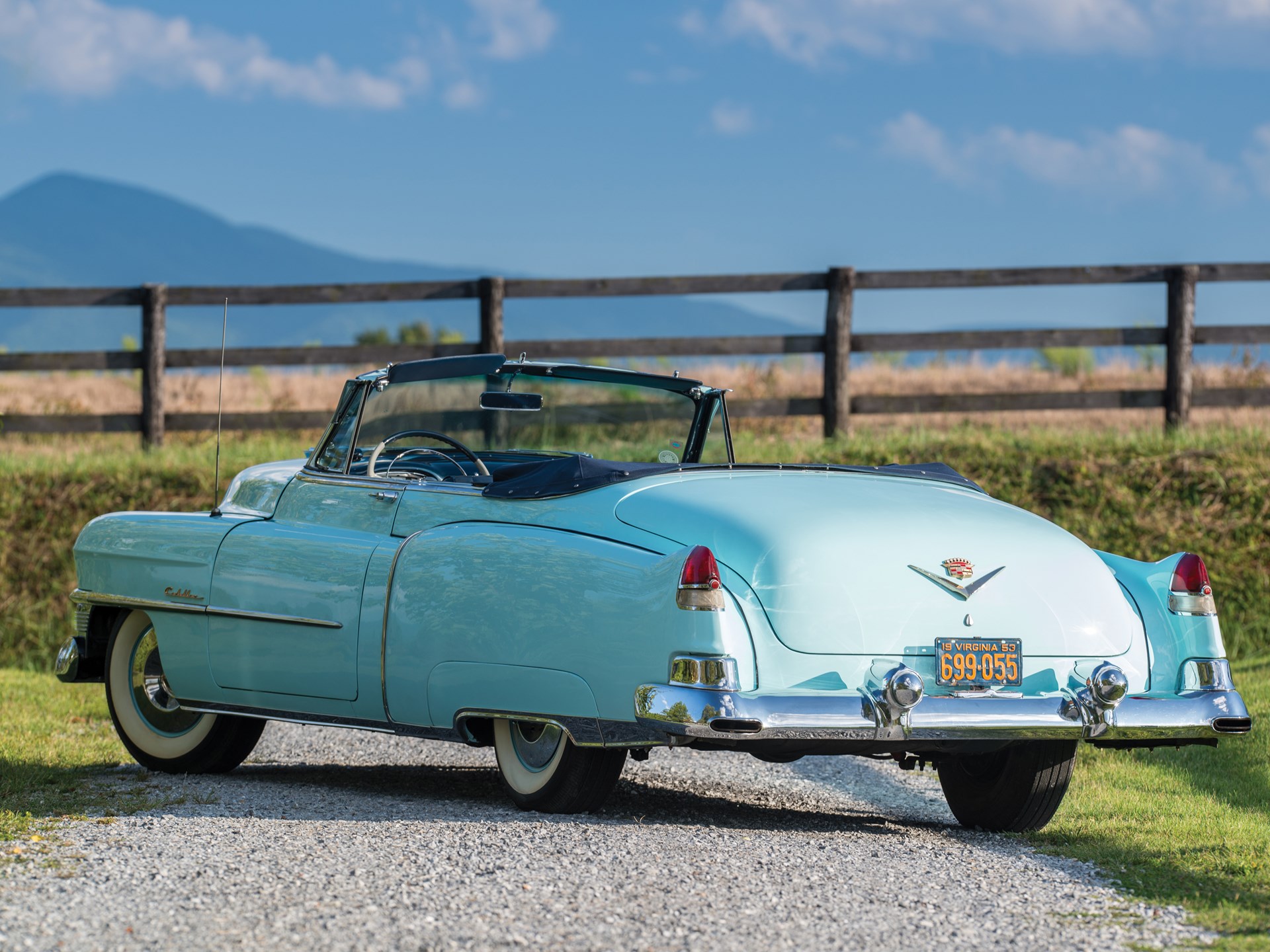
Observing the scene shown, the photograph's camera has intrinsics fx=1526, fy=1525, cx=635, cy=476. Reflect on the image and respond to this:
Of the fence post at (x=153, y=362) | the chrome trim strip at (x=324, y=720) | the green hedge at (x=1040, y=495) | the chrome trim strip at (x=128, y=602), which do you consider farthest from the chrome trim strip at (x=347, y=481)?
the fence post at (x=153, y=362)

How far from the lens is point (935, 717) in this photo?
4.67 metres

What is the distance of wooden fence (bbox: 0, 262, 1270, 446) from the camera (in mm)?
13664

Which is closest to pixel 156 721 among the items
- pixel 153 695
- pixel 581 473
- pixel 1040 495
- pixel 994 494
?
pixel 153 695

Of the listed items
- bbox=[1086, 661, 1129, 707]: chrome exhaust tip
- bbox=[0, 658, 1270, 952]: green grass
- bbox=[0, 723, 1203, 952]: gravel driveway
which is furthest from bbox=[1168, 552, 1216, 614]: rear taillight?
bbox=[0, 723, 1203, 952]: gravel driveway

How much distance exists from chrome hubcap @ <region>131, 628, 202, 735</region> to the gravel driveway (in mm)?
608

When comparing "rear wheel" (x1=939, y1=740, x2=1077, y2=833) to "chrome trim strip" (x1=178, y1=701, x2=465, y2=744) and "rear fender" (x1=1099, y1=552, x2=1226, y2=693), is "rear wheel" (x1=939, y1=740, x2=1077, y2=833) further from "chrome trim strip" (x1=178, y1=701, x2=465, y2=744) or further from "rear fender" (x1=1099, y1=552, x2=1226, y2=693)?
"chrome trim strip" (x1=178, y1=701, x2=465, y2=744)

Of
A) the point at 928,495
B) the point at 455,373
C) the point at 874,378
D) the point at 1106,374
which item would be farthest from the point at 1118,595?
the point at 1106,374

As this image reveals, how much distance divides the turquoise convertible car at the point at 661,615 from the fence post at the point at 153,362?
8.00 m

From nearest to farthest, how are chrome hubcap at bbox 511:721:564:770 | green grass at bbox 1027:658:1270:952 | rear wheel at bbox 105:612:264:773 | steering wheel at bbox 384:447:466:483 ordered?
1. green grass at bbox 1027:658:1270:952
2. chrome hubcap at bbox 511:721:564:770
3. steering wheel at bbox 384:447:466:483
4. rear wheel at bbox 105:612:264:773

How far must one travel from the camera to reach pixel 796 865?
4.59 meters

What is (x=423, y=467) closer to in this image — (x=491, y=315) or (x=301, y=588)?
(x=301, y=588)

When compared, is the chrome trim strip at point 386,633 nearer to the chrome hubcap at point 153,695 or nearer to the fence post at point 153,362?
the chrome hubcap at point 153,695

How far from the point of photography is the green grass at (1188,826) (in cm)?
434

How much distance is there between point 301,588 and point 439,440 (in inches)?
36.5
